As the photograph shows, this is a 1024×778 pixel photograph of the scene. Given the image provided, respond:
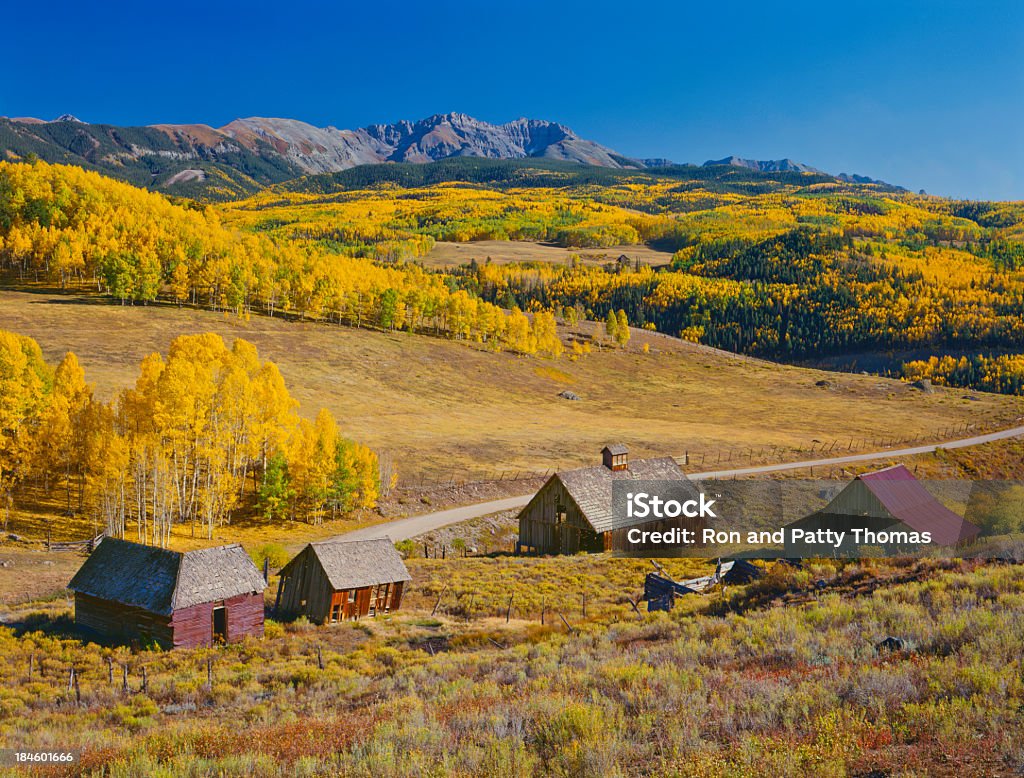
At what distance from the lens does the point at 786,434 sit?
92812 millimetres

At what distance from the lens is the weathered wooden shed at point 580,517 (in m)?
47.1

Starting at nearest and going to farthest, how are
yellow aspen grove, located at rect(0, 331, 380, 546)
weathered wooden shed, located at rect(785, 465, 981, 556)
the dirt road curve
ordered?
1. weathered wooden shed, located at rect(785, 465, 981, 556)
2. yellow aspen grove, located at rect(0, 331, 380, 546)
3. the dirt road curve

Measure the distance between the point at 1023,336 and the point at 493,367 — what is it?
169 m

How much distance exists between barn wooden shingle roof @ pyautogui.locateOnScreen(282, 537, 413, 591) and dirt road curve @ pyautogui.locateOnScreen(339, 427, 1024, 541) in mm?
2385

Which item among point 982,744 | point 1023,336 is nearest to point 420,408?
point 982,744

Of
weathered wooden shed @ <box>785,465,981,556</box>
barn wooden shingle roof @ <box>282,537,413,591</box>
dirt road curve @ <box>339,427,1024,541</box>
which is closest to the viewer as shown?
weathered wooden shed @ <box>785,465,981,556</box>

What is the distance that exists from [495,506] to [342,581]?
2415 centimetres

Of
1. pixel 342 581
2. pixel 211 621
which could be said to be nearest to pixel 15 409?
pixel 211 621

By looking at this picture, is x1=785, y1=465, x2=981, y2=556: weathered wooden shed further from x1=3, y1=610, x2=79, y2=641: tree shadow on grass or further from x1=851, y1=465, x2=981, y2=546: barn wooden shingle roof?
x1=3, y1=610, x2=79, y2=641: tree shadow on grass

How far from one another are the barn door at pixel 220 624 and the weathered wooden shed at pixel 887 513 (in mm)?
27300

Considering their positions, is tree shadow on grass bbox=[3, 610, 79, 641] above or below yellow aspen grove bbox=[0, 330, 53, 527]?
below

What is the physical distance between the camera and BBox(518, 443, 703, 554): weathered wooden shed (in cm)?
4706

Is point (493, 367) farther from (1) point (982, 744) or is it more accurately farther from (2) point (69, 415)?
(1) point (982, 744)

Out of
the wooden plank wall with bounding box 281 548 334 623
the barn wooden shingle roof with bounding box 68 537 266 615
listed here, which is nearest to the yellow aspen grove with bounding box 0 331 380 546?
the barn wooden shingle roof with bounding box 68 537 266 615
